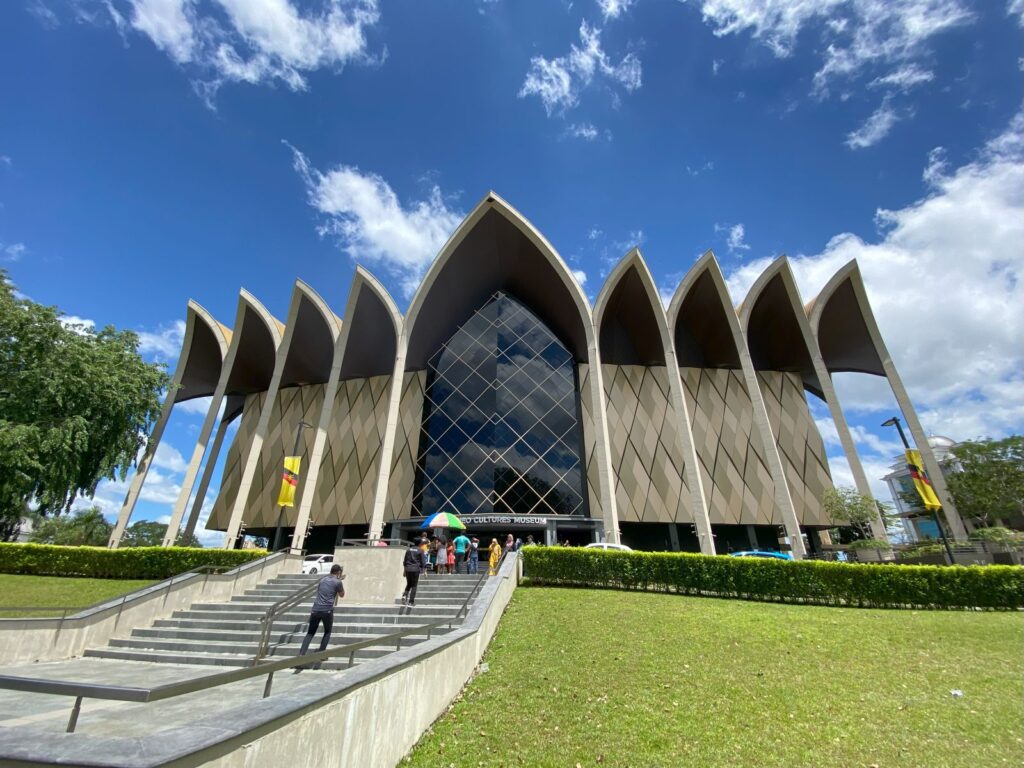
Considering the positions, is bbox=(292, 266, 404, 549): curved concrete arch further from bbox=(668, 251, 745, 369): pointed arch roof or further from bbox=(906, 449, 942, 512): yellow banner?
bbox=(906, 449, 942, 512): yellow banner

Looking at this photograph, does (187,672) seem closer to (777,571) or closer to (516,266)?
(777,571)

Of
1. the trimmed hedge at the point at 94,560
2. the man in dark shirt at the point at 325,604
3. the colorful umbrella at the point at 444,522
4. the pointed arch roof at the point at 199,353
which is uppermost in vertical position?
the pointed arch roof at the point at 199,353

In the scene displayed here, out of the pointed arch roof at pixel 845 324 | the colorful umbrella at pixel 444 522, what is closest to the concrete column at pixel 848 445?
the pointed arch roof at pixel 845 324

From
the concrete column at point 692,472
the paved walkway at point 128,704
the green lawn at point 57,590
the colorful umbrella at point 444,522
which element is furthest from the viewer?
the concrete column at point 692,472

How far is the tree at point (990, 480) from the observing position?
1326 inches

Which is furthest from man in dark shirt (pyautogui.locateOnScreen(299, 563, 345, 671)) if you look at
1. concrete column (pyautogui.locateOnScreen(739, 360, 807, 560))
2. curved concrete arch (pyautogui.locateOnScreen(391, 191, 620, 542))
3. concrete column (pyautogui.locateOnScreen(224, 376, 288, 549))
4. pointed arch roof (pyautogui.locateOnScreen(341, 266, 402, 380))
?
concrete column (pyautogui.locateOnScreen(739, 360, 807, 560))

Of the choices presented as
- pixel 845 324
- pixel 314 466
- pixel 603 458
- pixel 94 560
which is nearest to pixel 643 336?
pixel 603 458

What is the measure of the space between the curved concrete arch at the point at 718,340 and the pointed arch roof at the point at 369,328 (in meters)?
16.6

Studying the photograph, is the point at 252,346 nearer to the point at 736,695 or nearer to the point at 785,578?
the point at 785,578

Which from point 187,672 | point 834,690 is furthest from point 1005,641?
point 187,672

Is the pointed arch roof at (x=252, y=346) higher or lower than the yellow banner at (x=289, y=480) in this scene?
higher

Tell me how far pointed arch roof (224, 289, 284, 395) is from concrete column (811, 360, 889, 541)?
3205 centimetres

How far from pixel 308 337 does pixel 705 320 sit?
26.2 meters

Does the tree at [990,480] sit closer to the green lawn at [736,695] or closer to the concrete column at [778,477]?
the concrete column at [778,477]
